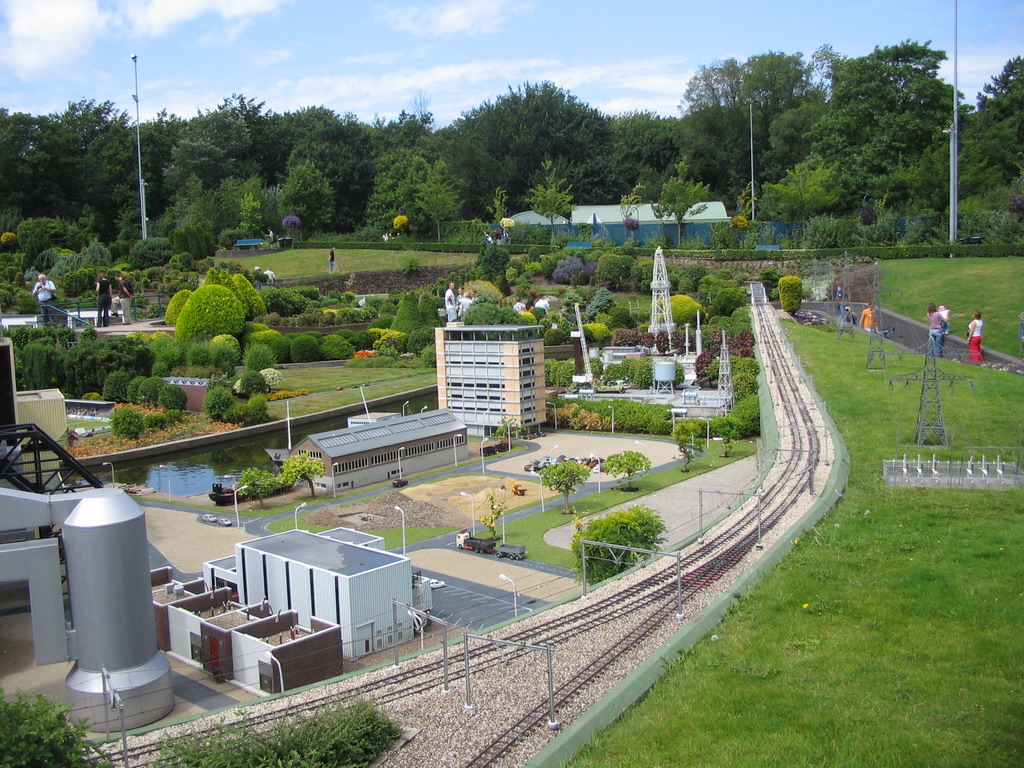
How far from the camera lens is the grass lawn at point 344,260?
6756 cm

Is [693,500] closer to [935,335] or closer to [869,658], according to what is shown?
[935,335]

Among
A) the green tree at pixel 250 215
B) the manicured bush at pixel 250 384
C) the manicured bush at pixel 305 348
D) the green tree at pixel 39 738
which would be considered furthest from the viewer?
the green tree at pixel 250 215

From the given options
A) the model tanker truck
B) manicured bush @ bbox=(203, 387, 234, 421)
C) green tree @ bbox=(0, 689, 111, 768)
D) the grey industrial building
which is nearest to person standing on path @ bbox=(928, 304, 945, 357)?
the model tanker truck

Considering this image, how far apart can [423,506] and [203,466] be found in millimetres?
10663

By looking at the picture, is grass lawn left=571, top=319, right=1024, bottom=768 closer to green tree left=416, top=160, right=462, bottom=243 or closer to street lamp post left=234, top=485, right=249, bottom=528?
street lamp post left=234, top=485, right=249, bottom=528

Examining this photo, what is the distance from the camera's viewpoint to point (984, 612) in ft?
44.4

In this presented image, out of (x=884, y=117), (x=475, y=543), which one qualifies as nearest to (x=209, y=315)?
(x=475, y=543)

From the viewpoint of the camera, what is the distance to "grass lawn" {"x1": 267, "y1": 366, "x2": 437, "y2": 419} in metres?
40.6

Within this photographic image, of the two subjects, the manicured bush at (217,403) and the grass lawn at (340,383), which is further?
the grass lawn at (340,383)

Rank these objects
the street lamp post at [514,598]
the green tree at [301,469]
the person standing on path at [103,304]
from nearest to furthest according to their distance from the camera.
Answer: the street lamp post at [514,598], the green tree at [301,469], the person standing on path at [103,304]

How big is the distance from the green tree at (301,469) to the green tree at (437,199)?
153 feet

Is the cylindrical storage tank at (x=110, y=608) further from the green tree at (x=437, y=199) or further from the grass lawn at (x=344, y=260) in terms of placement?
Result: the green tree at (x=437, y=199)

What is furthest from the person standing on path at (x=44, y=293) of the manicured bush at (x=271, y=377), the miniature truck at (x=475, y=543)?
the miniature truck at (x=475, y=543)

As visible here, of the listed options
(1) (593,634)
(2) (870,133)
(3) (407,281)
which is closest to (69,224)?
(3) (407,281)
